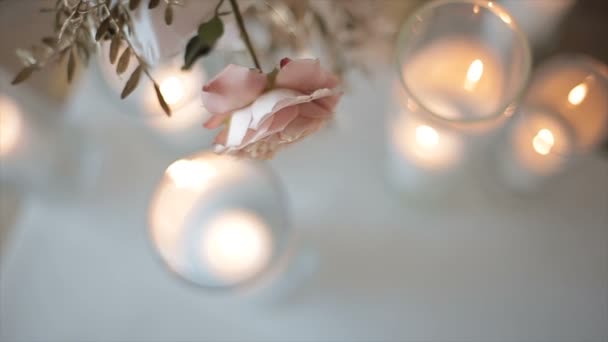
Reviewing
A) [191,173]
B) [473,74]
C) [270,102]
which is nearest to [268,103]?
[270,102]

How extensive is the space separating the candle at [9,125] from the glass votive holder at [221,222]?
175 millimetres

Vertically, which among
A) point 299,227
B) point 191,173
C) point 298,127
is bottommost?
point 299,227

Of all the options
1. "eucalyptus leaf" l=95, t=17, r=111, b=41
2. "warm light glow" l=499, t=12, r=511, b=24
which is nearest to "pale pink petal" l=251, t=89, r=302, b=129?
"eucalyptus leaf" l=95, t=17, r=111, b=41

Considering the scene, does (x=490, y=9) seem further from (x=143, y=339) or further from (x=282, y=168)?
(x=143, y=339)

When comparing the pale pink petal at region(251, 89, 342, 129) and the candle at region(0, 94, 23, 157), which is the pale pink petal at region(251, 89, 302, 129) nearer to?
the pale pink petal at region(251, 89, 342, 129)

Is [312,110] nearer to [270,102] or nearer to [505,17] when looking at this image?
[270,102]

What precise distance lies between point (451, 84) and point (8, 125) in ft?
1.54

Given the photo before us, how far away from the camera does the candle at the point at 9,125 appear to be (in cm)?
47

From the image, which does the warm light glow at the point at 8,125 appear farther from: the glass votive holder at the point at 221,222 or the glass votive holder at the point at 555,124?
the glass votive holder at the point at 555,124

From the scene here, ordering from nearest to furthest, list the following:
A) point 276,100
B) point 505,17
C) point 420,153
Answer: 1. point 276,100
2. point 505,17
3. point 420,153

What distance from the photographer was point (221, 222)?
534 millimetres

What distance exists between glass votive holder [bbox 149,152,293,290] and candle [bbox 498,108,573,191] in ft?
0.86

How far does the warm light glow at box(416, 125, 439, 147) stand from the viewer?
490mm

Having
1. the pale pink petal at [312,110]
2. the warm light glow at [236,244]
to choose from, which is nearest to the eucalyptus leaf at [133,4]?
the pale pink petal at [312,110]
